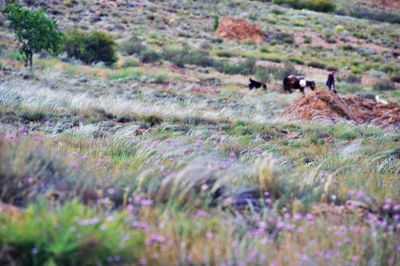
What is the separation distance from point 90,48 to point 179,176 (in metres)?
25.4

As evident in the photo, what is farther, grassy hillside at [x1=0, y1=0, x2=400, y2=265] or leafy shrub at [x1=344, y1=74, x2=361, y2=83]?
leafy shrub at [x1=344, y1=74, x2=361, y2=83]

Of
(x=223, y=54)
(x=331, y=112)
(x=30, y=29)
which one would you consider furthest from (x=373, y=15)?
(x=331, y=112)

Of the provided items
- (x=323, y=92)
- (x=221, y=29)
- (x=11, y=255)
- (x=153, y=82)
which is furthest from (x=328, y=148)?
(x=221, y=29)

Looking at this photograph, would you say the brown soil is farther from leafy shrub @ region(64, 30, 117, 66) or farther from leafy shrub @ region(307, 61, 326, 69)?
leafy shrub @ region(64, 30, 117, 66)

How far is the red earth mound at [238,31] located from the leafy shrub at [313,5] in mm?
26679

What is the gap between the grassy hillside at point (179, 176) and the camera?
143 inches

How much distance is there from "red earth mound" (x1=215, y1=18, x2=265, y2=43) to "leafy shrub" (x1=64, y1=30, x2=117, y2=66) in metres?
18.1

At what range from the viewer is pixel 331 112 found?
1662 centimetres

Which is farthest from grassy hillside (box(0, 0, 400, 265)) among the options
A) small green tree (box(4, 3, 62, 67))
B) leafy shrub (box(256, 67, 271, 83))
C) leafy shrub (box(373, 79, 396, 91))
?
leafy shrub (box(373, 79, 396, 91))

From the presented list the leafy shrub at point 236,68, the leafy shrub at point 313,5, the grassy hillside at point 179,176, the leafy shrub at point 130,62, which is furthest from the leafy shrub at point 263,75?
the leafy shrub at point 313,5

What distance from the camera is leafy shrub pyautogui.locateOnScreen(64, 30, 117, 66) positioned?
28703 millimetres

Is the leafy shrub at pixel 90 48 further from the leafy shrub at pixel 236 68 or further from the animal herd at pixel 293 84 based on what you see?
the animal herd at pixel 293 84

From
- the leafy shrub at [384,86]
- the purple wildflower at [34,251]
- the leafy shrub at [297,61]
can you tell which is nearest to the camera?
the purple wildflower at [34,251]

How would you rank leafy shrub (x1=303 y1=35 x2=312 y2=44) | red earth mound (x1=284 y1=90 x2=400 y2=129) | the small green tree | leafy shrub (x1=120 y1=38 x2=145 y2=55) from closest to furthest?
red earth mound (x1=284 y1=90 x2=400 y2=129) → the small green tree → leafy shrub (x1=120 y1=38 x2=145 y2=55) → leafy shrub (x1=303 y1=35 x2=312 y2=44)
